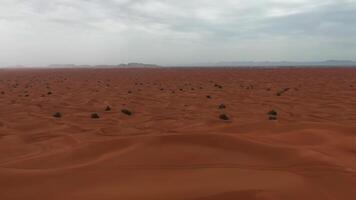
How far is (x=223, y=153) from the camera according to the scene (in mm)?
4180

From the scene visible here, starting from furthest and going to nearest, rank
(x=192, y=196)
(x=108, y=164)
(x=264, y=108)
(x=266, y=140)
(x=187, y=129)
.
Result: (x=264, y=108), (x=187, y=129), (x=266, y=140), (x=108, y=164), (x=192, y=196)

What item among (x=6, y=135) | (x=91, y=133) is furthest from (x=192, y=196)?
(x=6, y=135)

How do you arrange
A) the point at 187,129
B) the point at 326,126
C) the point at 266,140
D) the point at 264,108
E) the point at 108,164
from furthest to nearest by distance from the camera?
the point at 264,108 < the point at 187,129 < the point at 326,126 < the point at 266,140 < the point at 108,164

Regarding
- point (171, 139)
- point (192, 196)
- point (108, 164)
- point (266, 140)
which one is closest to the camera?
point (192, 196)

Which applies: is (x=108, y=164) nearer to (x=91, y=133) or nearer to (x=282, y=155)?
(x=282, y=155)

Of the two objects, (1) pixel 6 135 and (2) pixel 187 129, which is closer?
(1) pixel 6 135

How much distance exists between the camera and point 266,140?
16.2 ft

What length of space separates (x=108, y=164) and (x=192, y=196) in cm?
127

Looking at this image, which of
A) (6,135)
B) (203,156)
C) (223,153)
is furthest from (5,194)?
(6,135)

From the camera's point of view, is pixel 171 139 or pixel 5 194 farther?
pixel 171 139

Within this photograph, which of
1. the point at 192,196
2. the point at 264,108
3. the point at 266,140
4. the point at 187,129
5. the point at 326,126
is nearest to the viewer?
the point at 192,196

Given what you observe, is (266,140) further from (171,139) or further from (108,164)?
(108,164)

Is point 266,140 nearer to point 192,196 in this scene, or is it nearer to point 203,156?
point 203,156

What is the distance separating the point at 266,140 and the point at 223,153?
1002 mm
